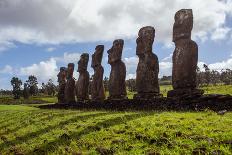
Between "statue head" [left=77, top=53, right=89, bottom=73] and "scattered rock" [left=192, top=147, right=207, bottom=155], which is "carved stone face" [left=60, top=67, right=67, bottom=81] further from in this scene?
"scattered rock" [left=192, top=147, right=207, bottom=155]

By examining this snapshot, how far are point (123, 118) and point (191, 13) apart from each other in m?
7.21

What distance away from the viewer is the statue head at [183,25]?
1820cm

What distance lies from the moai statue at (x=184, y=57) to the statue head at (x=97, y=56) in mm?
10638

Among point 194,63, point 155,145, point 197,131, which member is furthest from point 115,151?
point 194,63

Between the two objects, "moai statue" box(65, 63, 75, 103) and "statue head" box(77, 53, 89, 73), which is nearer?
"statue head" box(77, 53, 89, 73)

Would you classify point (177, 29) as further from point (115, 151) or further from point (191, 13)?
point (115, 151)

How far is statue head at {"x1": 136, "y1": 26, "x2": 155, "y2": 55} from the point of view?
2117 cm

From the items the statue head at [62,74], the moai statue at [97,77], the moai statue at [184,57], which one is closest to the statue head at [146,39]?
the moai statue at [184,57]

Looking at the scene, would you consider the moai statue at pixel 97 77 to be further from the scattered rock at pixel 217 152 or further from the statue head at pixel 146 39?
the scattered rock at pixel 217 152

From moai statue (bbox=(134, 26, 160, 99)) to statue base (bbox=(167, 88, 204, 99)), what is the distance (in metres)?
2.45

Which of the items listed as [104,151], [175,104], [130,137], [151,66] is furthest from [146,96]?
[104,151]

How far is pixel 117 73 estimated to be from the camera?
81.0ft

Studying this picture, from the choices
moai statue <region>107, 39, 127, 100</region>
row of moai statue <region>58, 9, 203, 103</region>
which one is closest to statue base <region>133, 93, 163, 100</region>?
row of moai statue <region>58, 9, 203, 103</region>

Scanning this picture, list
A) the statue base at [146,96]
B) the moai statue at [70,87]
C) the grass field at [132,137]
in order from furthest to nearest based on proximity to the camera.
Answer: the moai statue at [70,87]
the statue base at [146,96]
the grass field at [132,137]
